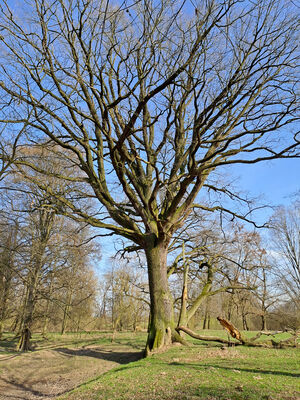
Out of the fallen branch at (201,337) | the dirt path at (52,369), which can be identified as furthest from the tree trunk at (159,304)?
the dirt path at (52,369)

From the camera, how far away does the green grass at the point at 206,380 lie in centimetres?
424

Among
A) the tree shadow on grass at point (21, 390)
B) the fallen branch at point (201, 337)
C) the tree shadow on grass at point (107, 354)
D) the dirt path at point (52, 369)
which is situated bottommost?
the tree shadow on grass at point (21, 390)

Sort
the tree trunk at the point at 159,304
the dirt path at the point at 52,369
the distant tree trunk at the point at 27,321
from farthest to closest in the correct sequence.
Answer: the distant tree trunk at the point at 27,321
the tree trunk at the point at 159,304
the dirt path at the point at 52,369

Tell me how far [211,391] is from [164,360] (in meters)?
3.48

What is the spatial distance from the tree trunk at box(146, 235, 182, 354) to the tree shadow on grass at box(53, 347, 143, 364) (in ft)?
3.57

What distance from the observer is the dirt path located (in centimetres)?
740

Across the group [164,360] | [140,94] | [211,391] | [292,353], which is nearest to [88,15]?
[140,94]

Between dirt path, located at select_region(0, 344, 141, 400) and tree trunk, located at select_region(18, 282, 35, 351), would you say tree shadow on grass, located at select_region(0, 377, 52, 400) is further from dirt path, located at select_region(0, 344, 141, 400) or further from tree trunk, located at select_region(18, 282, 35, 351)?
tree trunk, located at select_region(18, 282, 35, 351)

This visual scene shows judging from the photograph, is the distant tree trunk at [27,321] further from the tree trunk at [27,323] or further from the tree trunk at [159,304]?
the tree trunk at [159,304]

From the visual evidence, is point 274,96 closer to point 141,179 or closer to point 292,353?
point 141,179

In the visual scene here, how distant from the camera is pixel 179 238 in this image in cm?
1290

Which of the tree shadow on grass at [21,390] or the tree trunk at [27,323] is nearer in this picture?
the tree shadow on grass at [21,390]

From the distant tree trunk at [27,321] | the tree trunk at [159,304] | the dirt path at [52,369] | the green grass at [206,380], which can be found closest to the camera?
the green grass at [206,380]

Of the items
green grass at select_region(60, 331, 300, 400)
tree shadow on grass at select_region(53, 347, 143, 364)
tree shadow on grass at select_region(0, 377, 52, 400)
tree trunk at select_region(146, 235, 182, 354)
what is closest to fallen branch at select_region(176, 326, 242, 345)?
tree trunk at select_region(146, 235, 182, 354)
